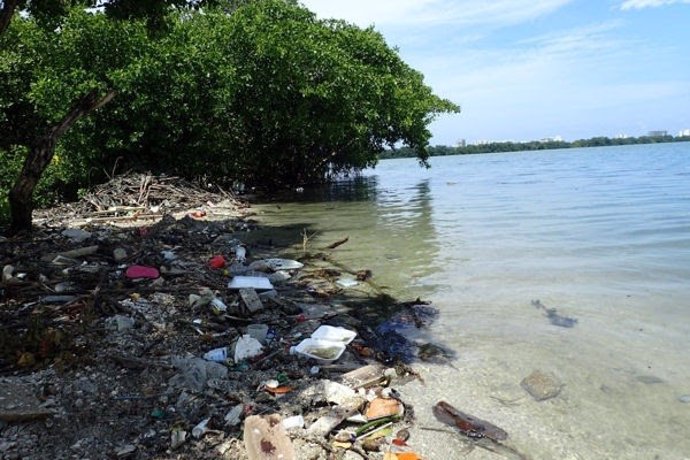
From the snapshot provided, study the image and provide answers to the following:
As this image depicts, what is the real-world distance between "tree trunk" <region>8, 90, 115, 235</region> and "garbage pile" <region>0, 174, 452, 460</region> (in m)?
2.10

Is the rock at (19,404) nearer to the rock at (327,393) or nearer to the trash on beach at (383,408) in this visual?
the rock at (327,393)

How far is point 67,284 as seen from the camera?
16.3ft

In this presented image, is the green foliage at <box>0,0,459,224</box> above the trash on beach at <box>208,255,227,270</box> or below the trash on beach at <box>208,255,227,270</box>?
above

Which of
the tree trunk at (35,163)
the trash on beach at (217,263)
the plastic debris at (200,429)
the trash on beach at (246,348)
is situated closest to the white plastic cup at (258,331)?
the trash on beach at (246,348)

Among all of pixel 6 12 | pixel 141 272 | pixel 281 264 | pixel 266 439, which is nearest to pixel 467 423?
pixel 266 439

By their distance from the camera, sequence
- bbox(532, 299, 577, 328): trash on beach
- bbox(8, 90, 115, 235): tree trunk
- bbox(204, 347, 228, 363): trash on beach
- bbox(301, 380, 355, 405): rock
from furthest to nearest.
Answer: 1. bbox(8, 90, 115, 235): tree trunk
2. bbox(532, 299, 577, 328): trash on beach
3. bbox(204, 347, 228, 363): trash on beach
4. bbox(301, 380, 355, 405): rock

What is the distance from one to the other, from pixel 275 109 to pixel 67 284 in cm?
1254

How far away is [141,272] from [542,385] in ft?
13.0

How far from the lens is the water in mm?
3303

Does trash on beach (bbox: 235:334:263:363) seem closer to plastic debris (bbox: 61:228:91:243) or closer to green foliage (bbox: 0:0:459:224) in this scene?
plastic debris (bbox: 61:228:91:243)

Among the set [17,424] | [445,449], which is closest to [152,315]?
[17,424]

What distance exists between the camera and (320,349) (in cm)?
419

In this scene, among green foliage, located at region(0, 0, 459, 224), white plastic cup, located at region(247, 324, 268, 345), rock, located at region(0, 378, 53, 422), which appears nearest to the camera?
rock, located at region(0, 378, 53, 422)

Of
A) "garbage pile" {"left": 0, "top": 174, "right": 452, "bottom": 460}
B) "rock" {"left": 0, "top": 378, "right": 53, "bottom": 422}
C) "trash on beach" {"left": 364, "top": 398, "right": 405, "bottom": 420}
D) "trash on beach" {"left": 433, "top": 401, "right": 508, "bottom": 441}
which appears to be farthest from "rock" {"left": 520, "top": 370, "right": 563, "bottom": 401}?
"rock" {"left": 0, "top": 378, "right": 53, "bottom": 422}
